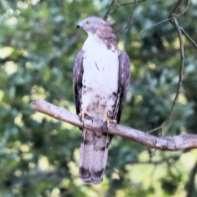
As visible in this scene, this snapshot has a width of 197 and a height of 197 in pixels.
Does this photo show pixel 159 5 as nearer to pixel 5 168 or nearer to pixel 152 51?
pixel 152 51

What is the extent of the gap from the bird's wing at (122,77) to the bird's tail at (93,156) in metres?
0.23

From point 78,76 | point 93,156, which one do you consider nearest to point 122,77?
point 78,76

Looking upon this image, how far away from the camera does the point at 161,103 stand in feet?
25.5

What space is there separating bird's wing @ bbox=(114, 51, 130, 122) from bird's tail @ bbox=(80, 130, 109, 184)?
0.23 metres

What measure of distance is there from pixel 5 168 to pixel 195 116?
5.79 ft

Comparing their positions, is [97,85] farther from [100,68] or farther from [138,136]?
[138,136]

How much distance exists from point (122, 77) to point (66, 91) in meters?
2.09

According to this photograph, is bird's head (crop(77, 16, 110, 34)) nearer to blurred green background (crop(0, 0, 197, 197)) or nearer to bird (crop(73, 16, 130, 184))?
bird (crop(73, 16, 130, 184))

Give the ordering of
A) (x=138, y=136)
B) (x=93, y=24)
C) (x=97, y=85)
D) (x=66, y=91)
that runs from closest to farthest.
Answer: (x=138, y=136) < (x=93, y=24) < (x=97, y=85) < (x=66, y=91)

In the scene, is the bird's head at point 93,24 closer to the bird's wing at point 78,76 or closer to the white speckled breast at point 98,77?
the white speckled breast at point 98,77

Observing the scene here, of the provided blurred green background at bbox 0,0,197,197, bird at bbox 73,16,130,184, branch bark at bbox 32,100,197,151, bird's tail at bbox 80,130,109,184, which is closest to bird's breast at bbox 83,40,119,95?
bird at bbox 73,16,130,184

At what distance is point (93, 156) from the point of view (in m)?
5.66

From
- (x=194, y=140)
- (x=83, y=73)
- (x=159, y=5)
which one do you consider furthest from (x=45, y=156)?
(x=194, y=140)

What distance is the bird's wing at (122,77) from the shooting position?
5.60 metres
